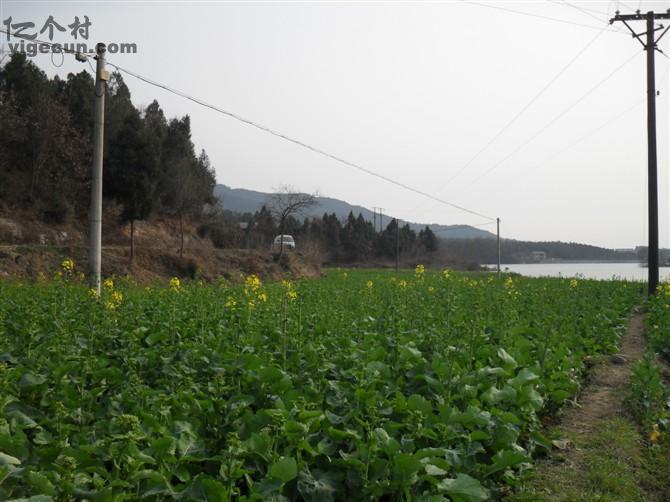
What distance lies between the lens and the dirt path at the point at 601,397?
5.14 meters

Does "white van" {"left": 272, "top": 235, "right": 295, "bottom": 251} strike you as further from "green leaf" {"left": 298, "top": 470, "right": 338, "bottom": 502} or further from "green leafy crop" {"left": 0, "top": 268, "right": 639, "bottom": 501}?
"green leaf" {"left": 298, "top": 470, "right": 338, "bottom": 502}

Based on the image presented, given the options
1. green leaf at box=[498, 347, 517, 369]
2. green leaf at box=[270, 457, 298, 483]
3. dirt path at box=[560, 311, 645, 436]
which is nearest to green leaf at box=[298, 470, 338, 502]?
green leaf at box=[270, 457, 298, 483]

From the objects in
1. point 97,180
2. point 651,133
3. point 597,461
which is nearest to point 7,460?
point 597,461

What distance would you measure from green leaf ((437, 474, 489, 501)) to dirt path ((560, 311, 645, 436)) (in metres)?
2.37

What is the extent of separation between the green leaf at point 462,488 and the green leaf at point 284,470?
32.5 inches

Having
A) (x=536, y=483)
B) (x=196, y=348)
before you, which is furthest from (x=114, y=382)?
(x=536, y=483)

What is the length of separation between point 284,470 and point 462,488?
101cm

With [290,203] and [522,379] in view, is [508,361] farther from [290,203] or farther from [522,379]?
[290,203]

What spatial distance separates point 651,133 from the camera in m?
17.3

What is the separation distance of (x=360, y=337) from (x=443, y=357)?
144 centimetres

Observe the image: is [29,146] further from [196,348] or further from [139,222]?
[196,348]

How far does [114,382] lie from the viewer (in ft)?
13.5

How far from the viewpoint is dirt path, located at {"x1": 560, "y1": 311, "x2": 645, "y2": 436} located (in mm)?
5136

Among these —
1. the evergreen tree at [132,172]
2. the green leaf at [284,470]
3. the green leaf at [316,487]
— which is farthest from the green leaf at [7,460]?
the evergreen tree at [132,172]
